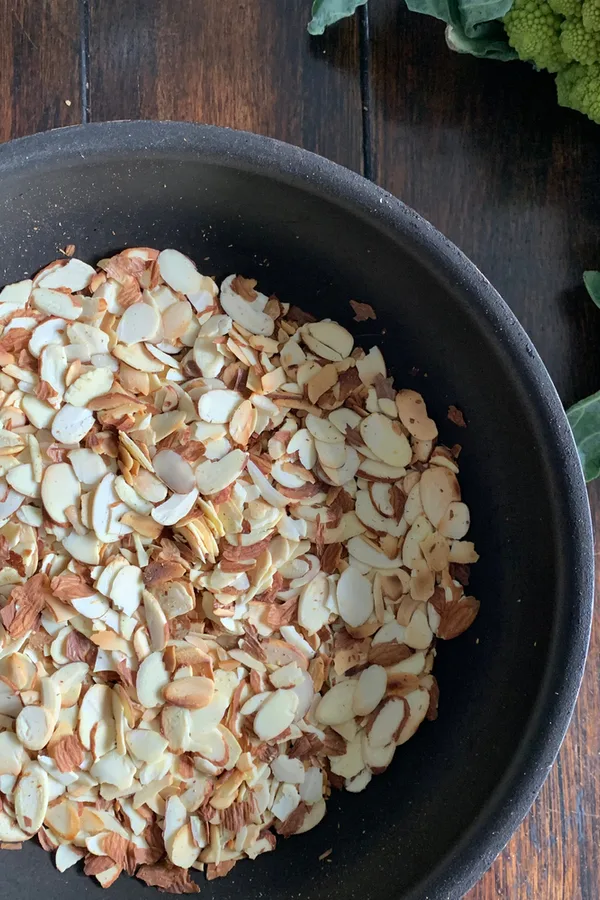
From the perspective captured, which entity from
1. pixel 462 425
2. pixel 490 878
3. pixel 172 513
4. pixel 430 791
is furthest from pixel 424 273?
pixel 490 878

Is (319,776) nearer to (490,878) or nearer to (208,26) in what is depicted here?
(490,878)

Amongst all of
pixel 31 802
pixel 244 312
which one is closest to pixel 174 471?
pixel 244 312

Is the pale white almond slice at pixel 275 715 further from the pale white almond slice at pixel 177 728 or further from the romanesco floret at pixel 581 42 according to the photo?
the romanesco floret at pixel 581 42

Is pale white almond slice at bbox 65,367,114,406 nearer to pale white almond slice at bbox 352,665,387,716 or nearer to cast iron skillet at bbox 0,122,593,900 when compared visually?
cast iron skillet at bbox 0,122,593,900

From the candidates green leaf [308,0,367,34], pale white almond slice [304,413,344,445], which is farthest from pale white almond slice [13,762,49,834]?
green leaf [308,0,367,34]

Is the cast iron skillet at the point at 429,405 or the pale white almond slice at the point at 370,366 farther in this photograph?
→ the pale white almond slice at the point at 370,366

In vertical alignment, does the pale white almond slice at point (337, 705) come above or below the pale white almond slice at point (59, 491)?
below

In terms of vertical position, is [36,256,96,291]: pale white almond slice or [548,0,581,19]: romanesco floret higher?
[548,0,581,19]: romanesco floret

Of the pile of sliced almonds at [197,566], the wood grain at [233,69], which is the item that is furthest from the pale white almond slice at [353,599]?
the wood grain at [233,69]
